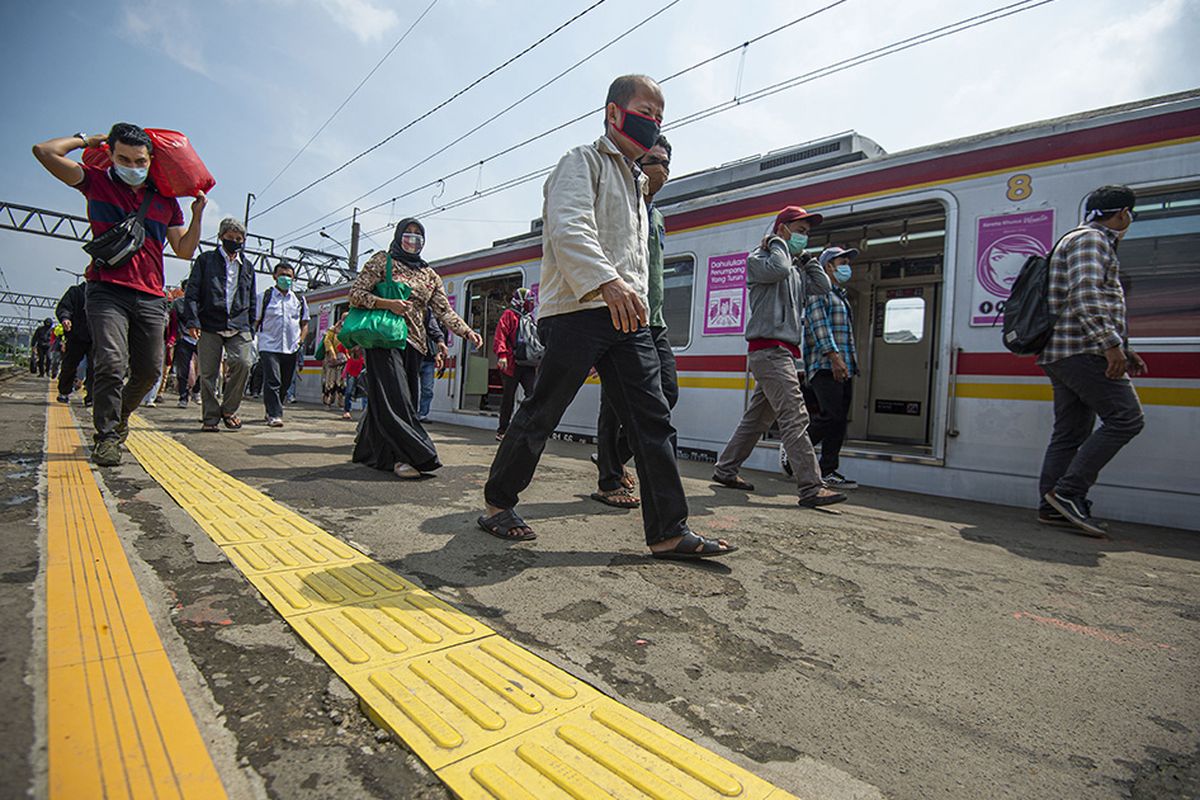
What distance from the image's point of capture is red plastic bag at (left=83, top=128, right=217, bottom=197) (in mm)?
3340

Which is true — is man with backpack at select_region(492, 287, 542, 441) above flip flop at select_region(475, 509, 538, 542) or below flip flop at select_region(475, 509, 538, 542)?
above

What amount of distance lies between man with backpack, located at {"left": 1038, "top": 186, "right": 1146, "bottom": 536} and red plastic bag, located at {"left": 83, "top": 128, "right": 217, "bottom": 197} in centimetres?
519

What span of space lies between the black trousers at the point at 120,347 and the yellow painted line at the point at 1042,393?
5.68m

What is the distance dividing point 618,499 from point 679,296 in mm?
3409

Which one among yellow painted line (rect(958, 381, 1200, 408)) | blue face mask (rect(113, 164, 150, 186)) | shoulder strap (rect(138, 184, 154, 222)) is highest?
blue face mask (rect(113, 164, 150, 186))

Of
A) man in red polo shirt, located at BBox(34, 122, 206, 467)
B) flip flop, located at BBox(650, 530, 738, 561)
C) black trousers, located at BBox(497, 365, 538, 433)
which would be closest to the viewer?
flip flop, located at BBox(650, 530, 738, 561)

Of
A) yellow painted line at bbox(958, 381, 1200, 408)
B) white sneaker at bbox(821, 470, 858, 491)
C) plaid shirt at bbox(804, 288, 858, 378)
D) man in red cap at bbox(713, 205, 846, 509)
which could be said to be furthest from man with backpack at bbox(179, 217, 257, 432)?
yellow painted line at bbox(958, 381, 1200, 408)

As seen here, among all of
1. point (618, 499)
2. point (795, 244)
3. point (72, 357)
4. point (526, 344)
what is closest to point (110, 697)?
point (618, 499)

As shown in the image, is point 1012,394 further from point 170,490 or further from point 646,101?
point 170,490

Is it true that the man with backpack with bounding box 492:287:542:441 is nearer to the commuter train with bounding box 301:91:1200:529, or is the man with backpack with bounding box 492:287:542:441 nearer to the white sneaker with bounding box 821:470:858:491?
the commuter train with bounding box 301:91:1200:529

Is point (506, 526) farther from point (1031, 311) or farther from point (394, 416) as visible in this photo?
point (1031, 311)

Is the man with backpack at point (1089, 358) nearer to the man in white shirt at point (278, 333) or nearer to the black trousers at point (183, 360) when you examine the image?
the man in white shirt at point (278, 333)

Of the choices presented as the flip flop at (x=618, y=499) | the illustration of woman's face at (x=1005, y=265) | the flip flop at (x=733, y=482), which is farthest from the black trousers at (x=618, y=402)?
the illustration of woman's face at (x=1005, y=265)

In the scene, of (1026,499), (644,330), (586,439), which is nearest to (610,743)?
(644,330)
